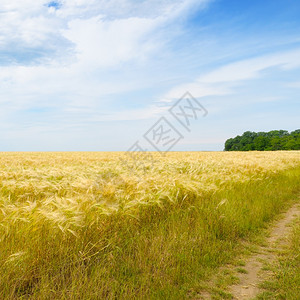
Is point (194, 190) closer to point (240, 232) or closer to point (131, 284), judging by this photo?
point (240, 232)

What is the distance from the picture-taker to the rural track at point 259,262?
2842 mm

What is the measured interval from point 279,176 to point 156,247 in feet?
29.3

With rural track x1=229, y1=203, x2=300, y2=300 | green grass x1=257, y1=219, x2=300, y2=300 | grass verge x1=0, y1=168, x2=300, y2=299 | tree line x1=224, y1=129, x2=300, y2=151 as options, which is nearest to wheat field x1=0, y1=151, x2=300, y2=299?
grass verge x1=0, y1=168, x2=300, y2=299

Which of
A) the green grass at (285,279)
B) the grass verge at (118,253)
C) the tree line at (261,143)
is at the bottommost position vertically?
the green grass at (285,279)

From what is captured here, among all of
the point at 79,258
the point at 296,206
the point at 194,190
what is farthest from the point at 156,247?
the point at 296,206

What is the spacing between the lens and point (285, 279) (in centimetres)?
300

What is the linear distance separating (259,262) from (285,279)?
0.58 meters

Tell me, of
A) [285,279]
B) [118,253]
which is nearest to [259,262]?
[285,279]

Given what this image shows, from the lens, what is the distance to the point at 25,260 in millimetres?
2584

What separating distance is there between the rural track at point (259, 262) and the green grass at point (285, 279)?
0.33 ft

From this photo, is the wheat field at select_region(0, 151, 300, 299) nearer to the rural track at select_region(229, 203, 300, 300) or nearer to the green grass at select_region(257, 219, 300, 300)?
the rural track at select_region(229, 203, 300, 300)

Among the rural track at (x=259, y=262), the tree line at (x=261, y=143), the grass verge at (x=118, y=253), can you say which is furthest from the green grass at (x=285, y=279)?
the tree line at (x=261, y=143)

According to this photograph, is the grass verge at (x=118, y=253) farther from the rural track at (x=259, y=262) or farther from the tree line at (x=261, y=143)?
the tree line at (x=261, y=143)

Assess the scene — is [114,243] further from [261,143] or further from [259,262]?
[261,143]
